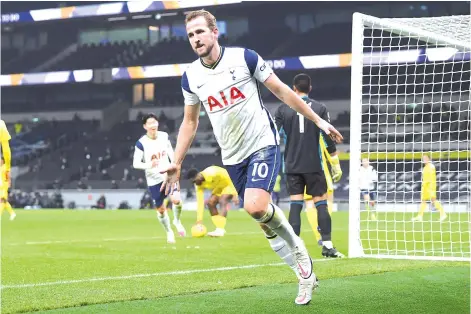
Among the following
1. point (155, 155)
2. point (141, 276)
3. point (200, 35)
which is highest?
point (200, 35)

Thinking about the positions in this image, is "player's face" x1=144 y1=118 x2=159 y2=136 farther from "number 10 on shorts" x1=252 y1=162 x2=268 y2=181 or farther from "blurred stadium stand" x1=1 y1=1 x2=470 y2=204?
"blurred stadium stand" x1=1 y1=1 x2=470 y2=204

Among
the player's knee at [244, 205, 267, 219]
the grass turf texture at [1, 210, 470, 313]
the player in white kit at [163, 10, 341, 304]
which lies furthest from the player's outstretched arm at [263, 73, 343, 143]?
the grass turf texture at [1, 210, 470, 313]

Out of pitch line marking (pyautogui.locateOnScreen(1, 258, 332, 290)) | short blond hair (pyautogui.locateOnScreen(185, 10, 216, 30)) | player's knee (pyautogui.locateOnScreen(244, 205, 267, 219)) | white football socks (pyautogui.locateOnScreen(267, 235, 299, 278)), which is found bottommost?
pitch line marking (pyautogui.locateOnScreen(1, 258, 332, 290))

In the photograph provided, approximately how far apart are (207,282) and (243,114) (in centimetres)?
189

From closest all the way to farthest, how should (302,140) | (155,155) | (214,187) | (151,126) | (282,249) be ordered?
(282,249) < (302,140) < (151,126) < (155,155) < (214,187)

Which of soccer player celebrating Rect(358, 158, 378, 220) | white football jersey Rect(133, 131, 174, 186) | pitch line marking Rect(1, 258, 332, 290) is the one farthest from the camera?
soccer player celebrating Rect(358, 158, 378, 220)

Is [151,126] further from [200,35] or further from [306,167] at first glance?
[200,35]

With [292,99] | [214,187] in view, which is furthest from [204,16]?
[214,187]

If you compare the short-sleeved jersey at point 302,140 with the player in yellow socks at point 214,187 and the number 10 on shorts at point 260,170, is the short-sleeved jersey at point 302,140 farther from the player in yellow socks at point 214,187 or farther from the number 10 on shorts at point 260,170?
the number 10 on shorts at point 260,170

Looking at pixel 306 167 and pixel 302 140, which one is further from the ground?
pixel 302 140

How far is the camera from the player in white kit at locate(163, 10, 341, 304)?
582 centimetres

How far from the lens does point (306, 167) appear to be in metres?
9.65

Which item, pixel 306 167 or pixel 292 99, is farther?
pixel 306 167

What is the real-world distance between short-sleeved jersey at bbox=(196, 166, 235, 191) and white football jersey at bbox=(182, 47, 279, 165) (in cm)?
731
